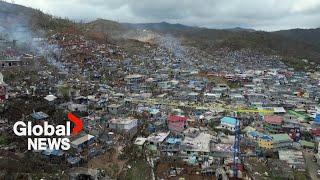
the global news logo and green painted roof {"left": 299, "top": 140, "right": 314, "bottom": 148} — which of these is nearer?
the global news logo

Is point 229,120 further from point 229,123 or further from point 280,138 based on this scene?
point 280,138

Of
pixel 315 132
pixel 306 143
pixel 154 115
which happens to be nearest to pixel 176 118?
pixel 154 115

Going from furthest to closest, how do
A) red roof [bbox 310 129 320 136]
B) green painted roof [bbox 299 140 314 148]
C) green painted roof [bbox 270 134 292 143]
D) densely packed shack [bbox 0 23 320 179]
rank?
1. red roof [bbox 310 129 320 136]
2. green painted roof [bbox 299 140 314 148]
3. green painted roof [bbox 270 134 292 143]
4. densely packed shack [bbox 0 23 320 179]

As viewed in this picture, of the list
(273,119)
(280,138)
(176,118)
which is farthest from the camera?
(273,119)

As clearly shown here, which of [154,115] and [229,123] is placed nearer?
[229,123]

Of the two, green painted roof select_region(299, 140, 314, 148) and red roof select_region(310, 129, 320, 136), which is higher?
red roof select_region(310, 129, 320, 136)

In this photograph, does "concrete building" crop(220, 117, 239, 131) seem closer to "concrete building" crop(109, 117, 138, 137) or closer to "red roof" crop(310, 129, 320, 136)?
"red roof" crop(310, 129, 320, 136)

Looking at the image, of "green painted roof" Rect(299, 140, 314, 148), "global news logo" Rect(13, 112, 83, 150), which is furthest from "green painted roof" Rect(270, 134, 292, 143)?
"global news logo" Rect(13, 112, 83, 150)

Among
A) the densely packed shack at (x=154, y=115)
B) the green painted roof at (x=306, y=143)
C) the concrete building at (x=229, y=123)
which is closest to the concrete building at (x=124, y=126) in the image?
the densely packed shack at (x=154, y=115)

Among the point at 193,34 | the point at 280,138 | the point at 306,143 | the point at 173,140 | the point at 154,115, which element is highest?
the point at 193,34
